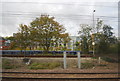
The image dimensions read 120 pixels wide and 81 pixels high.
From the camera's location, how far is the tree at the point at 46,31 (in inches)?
698

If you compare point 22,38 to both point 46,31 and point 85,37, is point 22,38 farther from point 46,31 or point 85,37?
point 85,37

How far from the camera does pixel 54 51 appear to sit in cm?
2216

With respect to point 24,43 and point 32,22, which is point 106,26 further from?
point 24,43

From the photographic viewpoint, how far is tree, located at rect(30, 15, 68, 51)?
58.2 ft

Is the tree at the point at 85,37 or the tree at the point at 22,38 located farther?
the tree at the point at 85,37

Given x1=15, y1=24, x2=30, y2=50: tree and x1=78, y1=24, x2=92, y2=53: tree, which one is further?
x1=78, y1=24, x2=92, y2=53: tree

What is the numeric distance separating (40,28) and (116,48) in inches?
548

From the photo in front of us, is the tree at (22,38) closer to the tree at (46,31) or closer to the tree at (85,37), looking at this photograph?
the tree at (46,31)

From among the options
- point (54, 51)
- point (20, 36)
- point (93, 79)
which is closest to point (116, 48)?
point (93, 79)

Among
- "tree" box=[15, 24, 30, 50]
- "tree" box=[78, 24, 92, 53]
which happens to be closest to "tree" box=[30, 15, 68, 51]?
"tree" box=[15, 24, 30, 50]

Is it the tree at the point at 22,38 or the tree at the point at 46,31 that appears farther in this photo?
the tree at the point at 46,31

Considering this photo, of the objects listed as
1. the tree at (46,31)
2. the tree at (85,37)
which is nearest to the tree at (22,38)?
the tree at (46,31)

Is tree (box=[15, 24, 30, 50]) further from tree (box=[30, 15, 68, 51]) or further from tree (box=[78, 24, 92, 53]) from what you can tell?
tree (box=[78, 24, 92, 53])

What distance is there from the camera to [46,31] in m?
18.2
